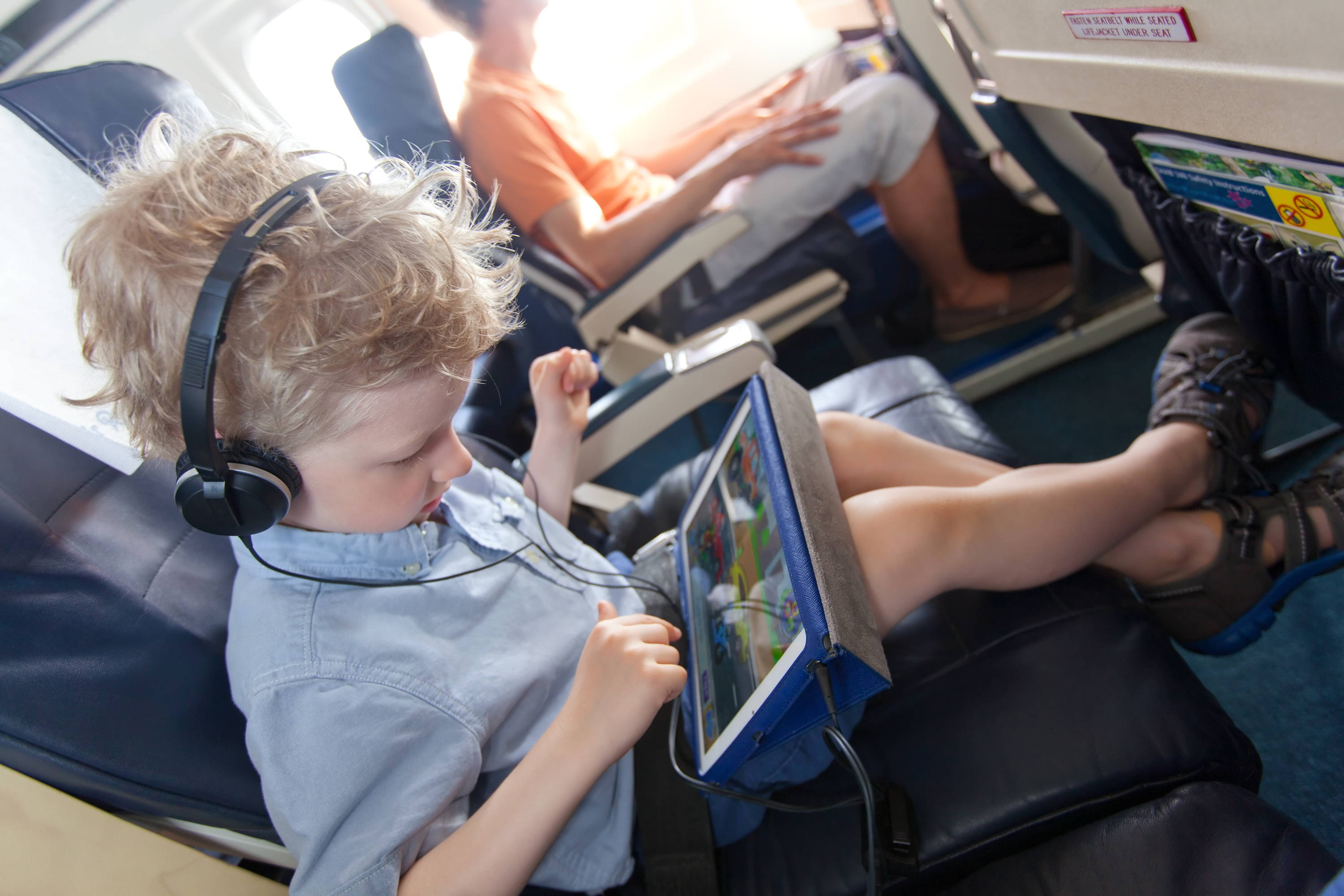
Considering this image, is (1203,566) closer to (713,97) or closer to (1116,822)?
(1116,822)

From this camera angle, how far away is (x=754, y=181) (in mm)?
1880

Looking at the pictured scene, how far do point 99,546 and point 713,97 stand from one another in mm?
2609

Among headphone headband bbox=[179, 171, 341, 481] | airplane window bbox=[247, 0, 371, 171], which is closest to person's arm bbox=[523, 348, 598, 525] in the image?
headphone headband bbox=[179, 171, 341, 481]

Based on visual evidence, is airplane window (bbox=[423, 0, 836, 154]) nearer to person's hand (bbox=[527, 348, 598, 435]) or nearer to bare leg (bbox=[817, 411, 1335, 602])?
person's hand (bbox=[527, 348, 598, 435])

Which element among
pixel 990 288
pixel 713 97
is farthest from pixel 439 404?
pixel 713 97

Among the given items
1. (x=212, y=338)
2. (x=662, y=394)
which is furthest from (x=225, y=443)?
(x=662, y=394)

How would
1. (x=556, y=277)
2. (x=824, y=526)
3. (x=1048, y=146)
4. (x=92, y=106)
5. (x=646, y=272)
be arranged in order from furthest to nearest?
(x=556, y=277) → (x=646, y=272) → (x=1048, y=146) → (x=92, y=106) → (x=824, y=526)

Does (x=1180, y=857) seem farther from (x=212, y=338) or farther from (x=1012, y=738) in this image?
(x=212, y=338)

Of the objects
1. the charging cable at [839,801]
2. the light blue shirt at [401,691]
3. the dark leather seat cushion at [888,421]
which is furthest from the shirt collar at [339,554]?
the dark leather seat cushion at [888,421]

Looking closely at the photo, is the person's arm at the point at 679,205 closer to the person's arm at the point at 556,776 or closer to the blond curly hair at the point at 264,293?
the blond curly hair at the point at 264,293

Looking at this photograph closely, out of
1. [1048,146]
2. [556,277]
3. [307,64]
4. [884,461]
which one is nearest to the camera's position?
[884,461]

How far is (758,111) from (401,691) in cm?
215

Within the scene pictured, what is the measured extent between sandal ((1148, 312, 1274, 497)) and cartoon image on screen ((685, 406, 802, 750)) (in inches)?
28.0

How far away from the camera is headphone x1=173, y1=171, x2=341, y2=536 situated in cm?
62
